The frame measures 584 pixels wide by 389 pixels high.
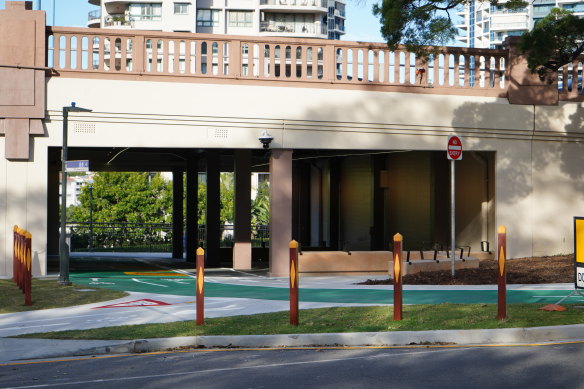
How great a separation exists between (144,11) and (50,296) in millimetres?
80885

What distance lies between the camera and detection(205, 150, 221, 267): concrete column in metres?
29.9

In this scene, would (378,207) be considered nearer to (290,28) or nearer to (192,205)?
(192,205)

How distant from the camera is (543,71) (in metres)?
23.5

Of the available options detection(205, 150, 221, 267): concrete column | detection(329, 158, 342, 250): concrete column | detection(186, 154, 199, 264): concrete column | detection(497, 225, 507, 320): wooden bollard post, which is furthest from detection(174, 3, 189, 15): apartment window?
detection(497, 225, 507, 320): wooden bollard post

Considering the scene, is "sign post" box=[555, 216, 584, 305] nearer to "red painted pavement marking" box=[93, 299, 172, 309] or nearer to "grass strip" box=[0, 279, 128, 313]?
"red painted pavement marking" box=[93, 299, 172, 309]

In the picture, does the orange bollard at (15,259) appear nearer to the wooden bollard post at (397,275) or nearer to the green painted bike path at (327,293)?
the green painted bike path at (327,293)

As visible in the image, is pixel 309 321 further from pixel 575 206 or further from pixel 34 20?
pixel 575 206

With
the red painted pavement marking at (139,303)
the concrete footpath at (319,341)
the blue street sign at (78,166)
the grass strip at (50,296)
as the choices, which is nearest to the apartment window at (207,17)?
the blue street sign at (78,166)

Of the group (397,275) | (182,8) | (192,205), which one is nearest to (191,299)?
(397,275)

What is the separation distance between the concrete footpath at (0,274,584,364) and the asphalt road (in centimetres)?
39

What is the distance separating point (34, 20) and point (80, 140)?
3150 millimetres

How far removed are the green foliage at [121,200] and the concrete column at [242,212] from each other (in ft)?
161

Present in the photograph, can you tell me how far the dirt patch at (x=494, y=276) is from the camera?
19188mm

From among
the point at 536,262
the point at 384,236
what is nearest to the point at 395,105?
the point at 536,262
